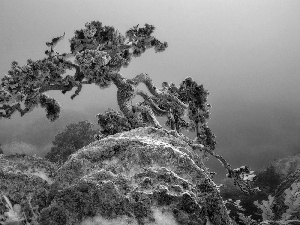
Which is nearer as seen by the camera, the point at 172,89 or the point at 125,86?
the point at 125,86

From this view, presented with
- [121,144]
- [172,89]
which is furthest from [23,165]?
[172,89]

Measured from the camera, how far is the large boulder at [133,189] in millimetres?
2994

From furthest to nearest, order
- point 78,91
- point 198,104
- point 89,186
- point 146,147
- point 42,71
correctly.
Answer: point 78,91 → point 198,104 → point 42,71 → point 146,147 → point 89,186

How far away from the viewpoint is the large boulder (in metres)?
2.99

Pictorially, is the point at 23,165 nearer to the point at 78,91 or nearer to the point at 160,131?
the point at 160,131

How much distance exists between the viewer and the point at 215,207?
3289mm

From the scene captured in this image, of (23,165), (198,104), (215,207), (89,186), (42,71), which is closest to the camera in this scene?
(89,186)

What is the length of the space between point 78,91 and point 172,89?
305cm

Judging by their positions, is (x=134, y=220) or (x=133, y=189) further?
(x=133, y=189)

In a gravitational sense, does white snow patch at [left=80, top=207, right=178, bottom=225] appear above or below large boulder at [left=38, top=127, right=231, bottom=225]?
below

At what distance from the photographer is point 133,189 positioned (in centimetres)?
311

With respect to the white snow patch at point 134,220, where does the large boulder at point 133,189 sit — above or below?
above

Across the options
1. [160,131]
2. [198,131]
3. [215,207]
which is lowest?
[215,207]

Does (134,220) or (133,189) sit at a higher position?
(133,189)
